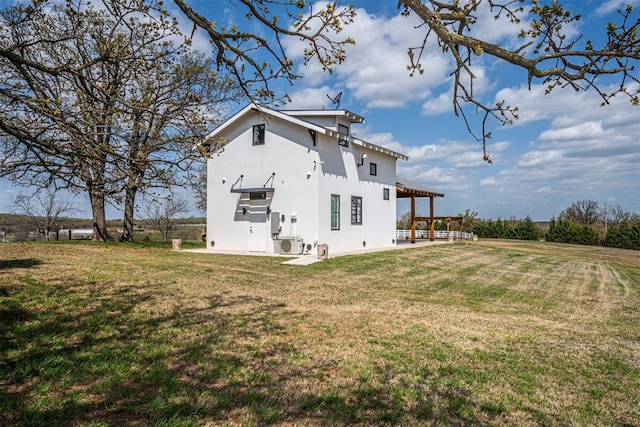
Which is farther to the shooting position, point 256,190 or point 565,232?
point 565,232

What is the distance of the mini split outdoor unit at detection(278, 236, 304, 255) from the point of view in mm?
16297

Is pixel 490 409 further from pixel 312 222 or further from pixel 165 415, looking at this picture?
pixel 312 222

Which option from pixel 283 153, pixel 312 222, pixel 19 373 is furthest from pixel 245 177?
pixel 19 373

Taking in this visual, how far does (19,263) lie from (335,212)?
11126 mm

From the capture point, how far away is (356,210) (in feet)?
62.7

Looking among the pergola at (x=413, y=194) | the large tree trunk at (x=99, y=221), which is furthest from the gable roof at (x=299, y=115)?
the large tree trunk at (x=99, y=221)

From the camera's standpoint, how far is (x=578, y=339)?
6.69 meters

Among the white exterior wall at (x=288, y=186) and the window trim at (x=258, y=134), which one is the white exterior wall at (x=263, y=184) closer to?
the white exterior wall at (x=288, y=186)

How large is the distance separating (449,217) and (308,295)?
2079 centimetres

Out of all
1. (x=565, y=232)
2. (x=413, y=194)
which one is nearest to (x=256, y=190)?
(x=413, y=194)

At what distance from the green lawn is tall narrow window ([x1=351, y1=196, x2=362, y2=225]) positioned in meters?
8.69

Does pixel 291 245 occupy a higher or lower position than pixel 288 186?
lower

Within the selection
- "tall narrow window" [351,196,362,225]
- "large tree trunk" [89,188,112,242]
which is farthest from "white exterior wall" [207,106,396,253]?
"large tree trunk" [89,188,112,242]

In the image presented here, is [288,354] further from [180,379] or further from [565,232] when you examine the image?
[565,232]
